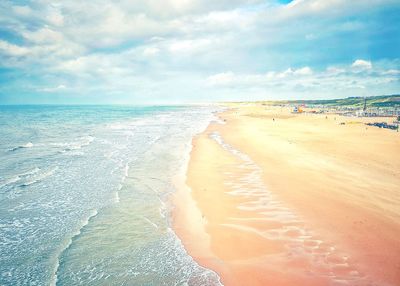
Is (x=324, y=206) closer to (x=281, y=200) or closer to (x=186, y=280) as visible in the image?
(x=281, y=200)

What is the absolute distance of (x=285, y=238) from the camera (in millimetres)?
9312

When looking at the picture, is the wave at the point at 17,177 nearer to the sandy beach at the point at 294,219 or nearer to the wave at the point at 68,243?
the wave at the point at 68,243

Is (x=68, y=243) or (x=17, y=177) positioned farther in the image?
(x=17, y=177)

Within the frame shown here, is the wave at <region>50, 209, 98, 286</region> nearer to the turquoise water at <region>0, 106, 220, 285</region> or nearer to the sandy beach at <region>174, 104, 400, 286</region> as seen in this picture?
the turquoise water at <region>0, 106, 220, 285</region>

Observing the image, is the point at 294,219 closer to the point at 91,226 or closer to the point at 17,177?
the point at 91,226

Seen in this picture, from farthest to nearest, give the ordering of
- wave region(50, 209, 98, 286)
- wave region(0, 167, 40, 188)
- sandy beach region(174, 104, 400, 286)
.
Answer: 1. wave region(0, 167, 40, 188)
2. sandy beach region(174, 104, 400, 286)
3. wave region(50, 209, 98, 286)

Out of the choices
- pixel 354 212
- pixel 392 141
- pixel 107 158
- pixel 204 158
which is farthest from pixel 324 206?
pixel 392 141

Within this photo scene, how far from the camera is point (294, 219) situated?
1070cm

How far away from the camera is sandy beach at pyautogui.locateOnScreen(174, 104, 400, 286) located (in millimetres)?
7605

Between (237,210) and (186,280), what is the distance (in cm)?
493

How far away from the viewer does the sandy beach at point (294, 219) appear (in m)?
7.61

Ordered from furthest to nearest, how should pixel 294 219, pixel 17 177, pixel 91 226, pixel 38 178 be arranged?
pixel 17 177 < pixel 38 178 < pixel 294 219 < pixel 91 226

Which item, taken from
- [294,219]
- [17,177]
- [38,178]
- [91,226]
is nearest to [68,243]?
[91,226]

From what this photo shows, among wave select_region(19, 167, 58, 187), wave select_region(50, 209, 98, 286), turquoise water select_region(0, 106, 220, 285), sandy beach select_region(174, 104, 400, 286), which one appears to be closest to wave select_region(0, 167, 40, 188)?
turquoise water select_region(0, 106, 220, 285)
